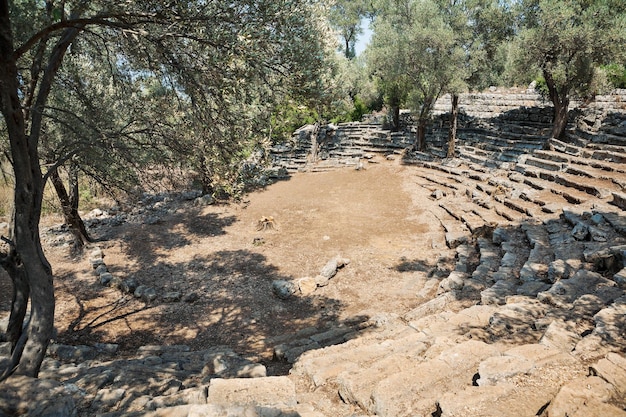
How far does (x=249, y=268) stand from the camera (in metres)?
12.6

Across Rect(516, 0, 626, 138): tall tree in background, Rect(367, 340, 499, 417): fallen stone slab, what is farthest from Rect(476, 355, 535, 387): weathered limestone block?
Rect(516, 0, 626, 138): tall tree in background

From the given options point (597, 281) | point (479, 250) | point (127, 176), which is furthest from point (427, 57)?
point (127, 176)

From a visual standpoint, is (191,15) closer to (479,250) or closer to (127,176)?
(127,176)

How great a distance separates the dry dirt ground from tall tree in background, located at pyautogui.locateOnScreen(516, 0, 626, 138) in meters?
8.12

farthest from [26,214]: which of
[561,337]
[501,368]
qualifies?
[561,337]

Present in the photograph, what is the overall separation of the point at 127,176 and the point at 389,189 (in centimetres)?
1606

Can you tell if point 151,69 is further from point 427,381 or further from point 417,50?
point 417,50

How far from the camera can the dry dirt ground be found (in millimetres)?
9227

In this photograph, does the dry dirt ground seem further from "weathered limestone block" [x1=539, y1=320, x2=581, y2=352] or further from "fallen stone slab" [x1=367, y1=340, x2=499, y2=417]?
"weathered limestone block" [x1=539, y1=320, x2=581, y2=352]

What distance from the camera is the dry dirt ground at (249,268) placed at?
30.3 feet

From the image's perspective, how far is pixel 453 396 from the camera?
3.76m

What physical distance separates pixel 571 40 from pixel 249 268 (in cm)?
1711

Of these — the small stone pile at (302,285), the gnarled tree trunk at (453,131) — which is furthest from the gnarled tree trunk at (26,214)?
the gnarled tree trunk at (453,131)

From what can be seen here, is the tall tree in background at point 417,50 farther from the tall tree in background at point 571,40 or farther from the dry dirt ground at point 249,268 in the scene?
the dry dirt ground at point 249,268
